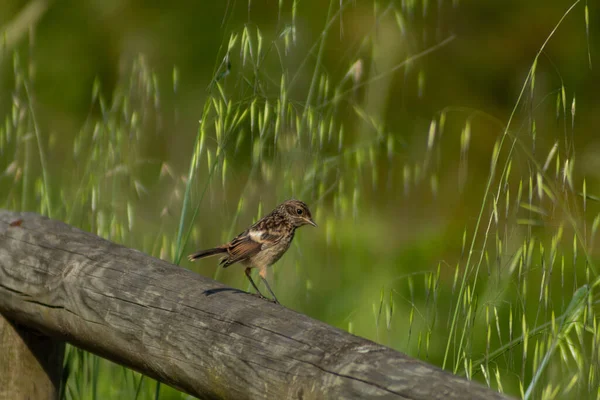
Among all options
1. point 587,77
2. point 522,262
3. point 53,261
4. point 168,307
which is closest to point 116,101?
point 53,261

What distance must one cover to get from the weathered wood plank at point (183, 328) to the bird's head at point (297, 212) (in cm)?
95

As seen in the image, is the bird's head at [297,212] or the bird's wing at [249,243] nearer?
the bird's wing at [249,243]

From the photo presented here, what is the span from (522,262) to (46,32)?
8814mm

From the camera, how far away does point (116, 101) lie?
12.2ft

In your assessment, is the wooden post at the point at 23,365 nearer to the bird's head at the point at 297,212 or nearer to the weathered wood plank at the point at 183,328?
the weathered wood plank at the point at 183,328

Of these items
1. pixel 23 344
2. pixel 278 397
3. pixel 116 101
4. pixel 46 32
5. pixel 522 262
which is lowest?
pixel 23 344

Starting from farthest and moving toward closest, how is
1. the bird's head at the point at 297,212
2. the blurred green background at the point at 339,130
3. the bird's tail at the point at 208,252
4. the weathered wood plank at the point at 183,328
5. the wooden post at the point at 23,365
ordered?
the blurred green background at the point at 339,130 < the bird's head at the point at 297,212 < the bird's tail at the point at 208,252 < the wooden post at the point at 23,365 < the weathered wood plank at the point at 183,328

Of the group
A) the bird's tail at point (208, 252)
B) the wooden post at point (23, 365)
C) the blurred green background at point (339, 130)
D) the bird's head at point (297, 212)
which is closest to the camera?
the wooden post at point (23, 365)

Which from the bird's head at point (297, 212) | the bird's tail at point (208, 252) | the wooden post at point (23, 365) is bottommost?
the wooden post at point (23, 365)

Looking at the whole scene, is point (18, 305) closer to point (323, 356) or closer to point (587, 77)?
point (323, 356)

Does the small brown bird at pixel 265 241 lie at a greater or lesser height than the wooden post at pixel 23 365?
greater

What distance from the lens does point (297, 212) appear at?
11.9ft

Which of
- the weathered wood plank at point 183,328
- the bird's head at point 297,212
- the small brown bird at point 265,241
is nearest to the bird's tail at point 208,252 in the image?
the small brown bird at point 265,241

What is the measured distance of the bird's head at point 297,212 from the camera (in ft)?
11.7
